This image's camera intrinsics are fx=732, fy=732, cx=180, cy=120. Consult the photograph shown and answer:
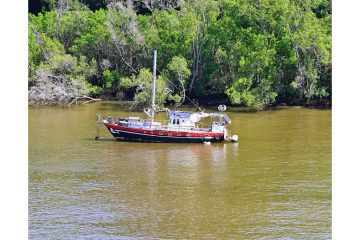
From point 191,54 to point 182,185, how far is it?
92.7ft

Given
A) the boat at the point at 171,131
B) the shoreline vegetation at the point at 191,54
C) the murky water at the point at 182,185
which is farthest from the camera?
the shoreline vegetation at the point at 191,54

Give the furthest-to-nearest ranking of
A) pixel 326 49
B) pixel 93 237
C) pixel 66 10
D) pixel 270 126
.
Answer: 1. pixel 66 10
2. pixel 326 49
3. pixel 270 126
4. pixel 93 237

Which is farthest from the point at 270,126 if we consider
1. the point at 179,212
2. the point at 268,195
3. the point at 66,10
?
the point at 66,10

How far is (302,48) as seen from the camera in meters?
56.5

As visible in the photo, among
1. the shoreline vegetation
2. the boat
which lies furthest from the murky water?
the shoreline vegetation

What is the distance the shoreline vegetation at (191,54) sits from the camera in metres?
56.6

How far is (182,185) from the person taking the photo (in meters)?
34.8

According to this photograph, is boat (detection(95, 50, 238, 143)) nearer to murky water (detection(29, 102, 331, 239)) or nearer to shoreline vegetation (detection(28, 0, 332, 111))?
murky water (detection(29, 102, 331, 239))

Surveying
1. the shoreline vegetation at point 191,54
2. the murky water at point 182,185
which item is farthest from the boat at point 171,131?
the shoreline vegetation at point 191,54

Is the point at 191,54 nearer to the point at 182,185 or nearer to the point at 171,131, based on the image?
the point at 171,131

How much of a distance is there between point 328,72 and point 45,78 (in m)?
23.0

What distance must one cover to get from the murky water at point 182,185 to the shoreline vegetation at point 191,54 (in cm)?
851

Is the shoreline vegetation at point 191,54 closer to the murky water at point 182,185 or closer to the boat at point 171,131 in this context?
the murky water at point 182,185

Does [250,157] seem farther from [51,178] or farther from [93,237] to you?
[93,237]
